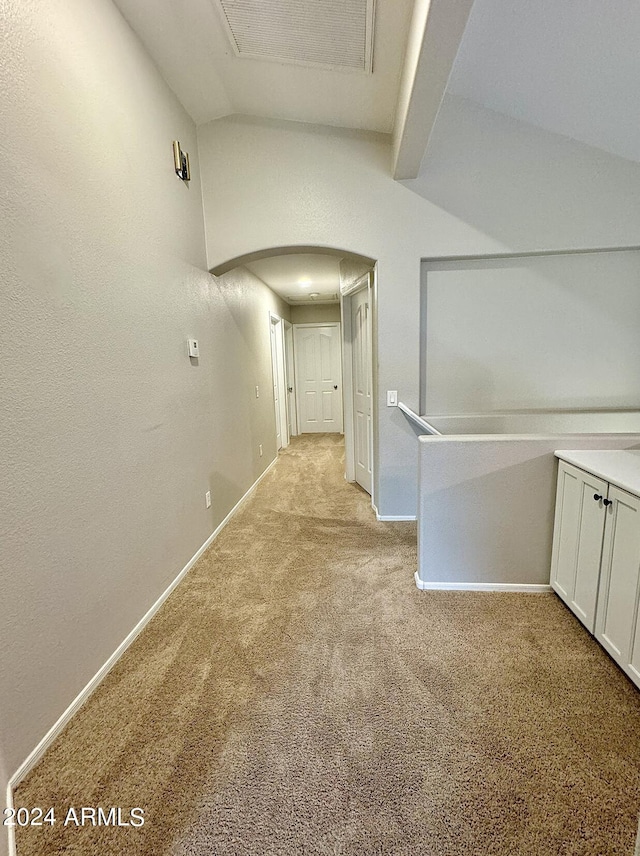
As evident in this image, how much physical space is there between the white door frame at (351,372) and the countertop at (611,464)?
1405 mm

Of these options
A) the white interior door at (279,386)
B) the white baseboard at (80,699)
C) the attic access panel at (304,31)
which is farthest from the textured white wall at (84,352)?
the white interior door at (279,386)

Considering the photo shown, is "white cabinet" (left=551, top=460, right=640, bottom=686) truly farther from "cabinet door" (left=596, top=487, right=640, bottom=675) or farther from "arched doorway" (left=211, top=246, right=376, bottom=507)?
"arched doorway" (left=211, top=246, right=376, bottom=507)

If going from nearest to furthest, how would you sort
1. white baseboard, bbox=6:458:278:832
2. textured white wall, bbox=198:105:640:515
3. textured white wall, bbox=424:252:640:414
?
1. white baseboard, bbox=6:458:278:832
2. textured white wall, bbox=198:105:640:515
3. textured white wall, bbox=424:252:640:414

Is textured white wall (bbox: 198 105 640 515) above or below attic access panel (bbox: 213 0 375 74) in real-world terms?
below

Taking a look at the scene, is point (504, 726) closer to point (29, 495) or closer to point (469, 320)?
point (29, 495)

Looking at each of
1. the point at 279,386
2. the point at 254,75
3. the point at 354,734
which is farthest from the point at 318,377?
the point at 354,734

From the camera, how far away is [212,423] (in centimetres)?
272

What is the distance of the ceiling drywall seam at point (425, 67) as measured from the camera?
50.7 inches

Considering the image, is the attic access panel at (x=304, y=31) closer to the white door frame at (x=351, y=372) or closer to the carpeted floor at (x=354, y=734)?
the white door frame at (x=351, y=372)

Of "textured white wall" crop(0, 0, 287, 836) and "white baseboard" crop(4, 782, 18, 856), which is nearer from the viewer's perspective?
"white baseboard" crop(4, 782, 18, 856)

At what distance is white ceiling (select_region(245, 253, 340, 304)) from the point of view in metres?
3.65

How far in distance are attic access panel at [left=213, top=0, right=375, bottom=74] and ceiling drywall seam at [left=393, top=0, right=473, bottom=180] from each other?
26 cm

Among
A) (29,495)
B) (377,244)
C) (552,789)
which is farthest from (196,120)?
(552,789)

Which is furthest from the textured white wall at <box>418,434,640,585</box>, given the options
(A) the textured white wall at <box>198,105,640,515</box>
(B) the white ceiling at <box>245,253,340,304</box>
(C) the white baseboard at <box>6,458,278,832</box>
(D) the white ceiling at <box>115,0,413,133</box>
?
(B) the white ceiling at <box>245,253,340,304</box>
